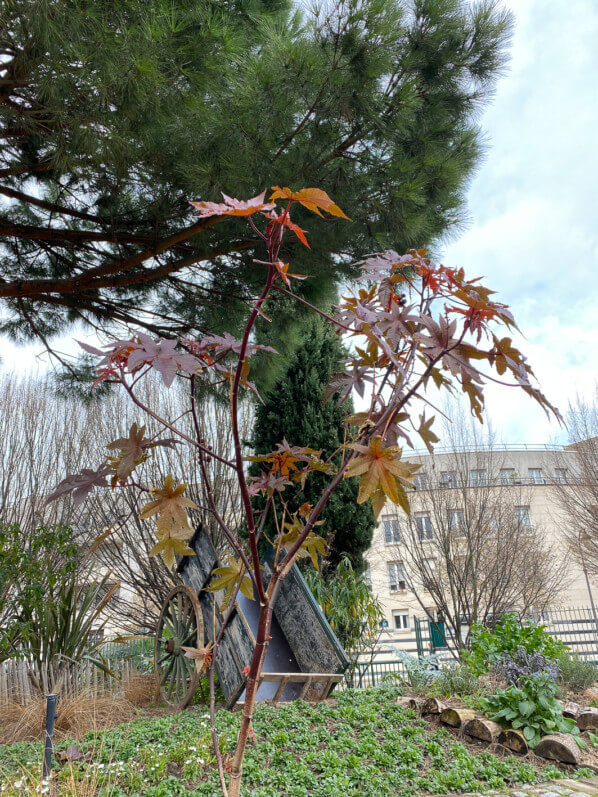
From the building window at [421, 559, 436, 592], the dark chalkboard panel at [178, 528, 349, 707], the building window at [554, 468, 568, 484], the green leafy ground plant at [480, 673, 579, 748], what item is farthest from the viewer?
the building window at [554, 468, 568, 484]

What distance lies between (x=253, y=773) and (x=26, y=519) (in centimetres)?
699

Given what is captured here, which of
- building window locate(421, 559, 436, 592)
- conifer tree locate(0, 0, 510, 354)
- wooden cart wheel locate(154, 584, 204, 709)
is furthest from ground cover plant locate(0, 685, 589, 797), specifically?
building window locate(421, 559, 436, 592)

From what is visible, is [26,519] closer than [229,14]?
No

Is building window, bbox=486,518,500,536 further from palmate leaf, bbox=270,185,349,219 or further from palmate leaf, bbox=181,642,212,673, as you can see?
palmate leaf, bbox=270,185,349,219

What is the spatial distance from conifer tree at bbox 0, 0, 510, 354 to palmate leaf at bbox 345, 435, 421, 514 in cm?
229

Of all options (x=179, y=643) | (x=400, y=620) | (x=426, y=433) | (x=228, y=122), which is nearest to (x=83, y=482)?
(x=426, y=433)

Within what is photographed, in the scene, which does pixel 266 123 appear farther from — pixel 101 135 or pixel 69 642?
pixel 69 642

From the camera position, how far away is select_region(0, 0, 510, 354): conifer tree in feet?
8.36

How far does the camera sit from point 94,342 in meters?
4.84

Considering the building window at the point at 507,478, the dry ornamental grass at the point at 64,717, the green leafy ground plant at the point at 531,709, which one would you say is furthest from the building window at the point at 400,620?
the dry ornamental grass at the point at 64,717

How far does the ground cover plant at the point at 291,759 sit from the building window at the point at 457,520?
590 cm

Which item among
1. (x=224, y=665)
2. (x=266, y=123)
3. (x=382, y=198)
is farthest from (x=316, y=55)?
(x=224, y=665)

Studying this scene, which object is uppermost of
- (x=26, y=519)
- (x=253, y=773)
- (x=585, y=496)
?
(x=585, y=496)

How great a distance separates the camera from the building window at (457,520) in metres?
9.21
